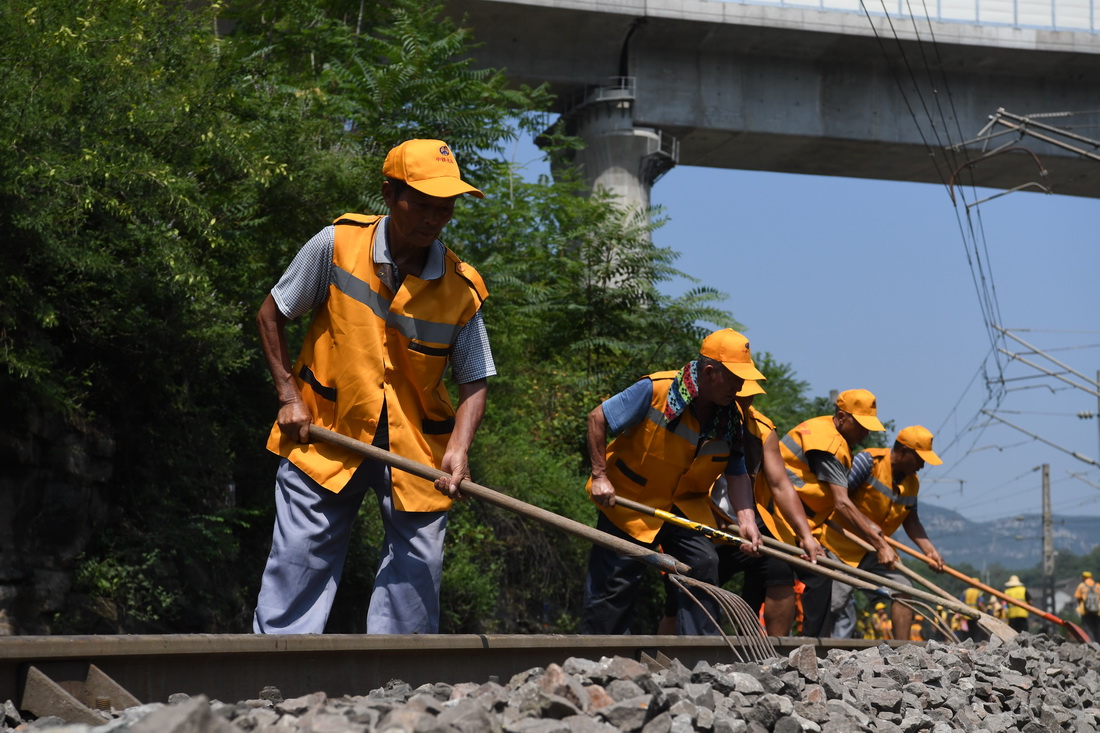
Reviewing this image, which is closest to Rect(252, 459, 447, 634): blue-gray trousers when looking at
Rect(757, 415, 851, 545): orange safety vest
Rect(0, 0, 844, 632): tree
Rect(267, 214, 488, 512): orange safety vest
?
Rect(267, 214, 488, 512): orange safety vest

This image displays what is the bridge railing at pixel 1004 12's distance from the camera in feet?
64.9

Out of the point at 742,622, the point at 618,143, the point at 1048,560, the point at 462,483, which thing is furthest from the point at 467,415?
the point at 1048,560

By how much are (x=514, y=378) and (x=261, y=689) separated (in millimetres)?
9128

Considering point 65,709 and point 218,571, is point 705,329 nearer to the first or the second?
point 218,571

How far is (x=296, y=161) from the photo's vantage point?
28.3ft

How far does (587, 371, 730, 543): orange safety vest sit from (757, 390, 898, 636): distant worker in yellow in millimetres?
1603

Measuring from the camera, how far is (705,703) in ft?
10.9

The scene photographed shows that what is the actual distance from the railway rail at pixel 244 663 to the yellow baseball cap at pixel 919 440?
5064mm

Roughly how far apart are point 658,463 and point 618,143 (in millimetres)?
14711

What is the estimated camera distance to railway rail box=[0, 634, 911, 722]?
3066mm

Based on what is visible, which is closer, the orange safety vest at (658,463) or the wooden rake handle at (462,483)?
the wooden rake handle at (462,483)

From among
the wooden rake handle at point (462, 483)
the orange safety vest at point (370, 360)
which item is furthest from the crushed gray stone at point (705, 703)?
the orange safety vest at point (370, 360)

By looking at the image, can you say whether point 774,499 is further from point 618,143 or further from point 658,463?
point 618,143

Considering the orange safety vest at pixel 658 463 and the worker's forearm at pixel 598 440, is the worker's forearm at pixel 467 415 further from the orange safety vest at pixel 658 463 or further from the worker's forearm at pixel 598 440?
the orange safety vest at pixel 658 463
